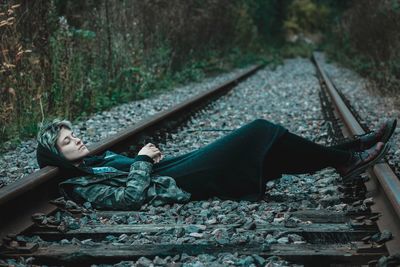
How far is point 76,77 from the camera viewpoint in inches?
359

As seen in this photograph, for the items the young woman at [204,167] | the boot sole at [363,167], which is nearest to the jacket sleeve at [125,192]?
the young woman at [204,167]

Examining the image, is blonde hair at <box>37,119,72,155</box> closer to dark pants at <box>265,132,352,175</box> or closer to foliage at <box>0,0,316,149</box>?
dark pants at <box>265,132,352,175</box>

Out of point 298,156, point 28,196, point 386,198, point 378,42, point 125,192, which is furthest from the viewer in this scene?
point 378,42

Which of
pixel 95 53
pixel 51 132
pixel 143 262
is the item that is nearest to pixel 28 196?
pixel 51 132

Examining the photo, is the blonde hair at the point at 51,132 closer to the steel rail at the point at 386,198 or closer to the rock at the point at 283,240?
the rock at the point at 283,240

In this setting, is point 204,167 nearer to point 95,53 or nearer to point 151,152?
point 151,152

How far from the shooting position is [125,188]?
13.4 ft

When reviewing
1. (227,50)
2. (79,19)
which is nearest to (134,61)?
(79,19)

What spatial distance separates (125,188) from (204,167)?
0.48m

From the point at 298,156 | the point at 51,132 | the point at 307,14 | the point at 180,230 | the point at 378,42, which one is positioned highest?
the point at 51,132

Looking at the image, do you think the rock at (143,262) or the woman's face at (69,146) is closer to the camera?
the rock at (143,262)

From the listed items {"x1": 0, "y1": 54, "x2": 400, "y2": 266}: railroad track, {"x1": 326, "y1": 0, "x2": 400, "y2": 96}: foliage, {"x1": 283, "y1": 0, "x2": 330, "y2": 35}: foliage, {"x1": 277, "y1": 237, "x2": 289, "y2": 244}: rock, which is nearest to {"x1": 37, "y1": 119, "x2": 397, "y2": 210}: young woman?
{"x1": 0, "y1": 54, "x2": 400, "y2": 266}: railroad track

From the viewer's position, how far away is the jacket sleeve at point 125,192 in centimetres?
405

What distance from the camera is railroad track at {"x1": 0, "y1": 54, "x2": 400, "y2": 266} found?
3.12 meters
